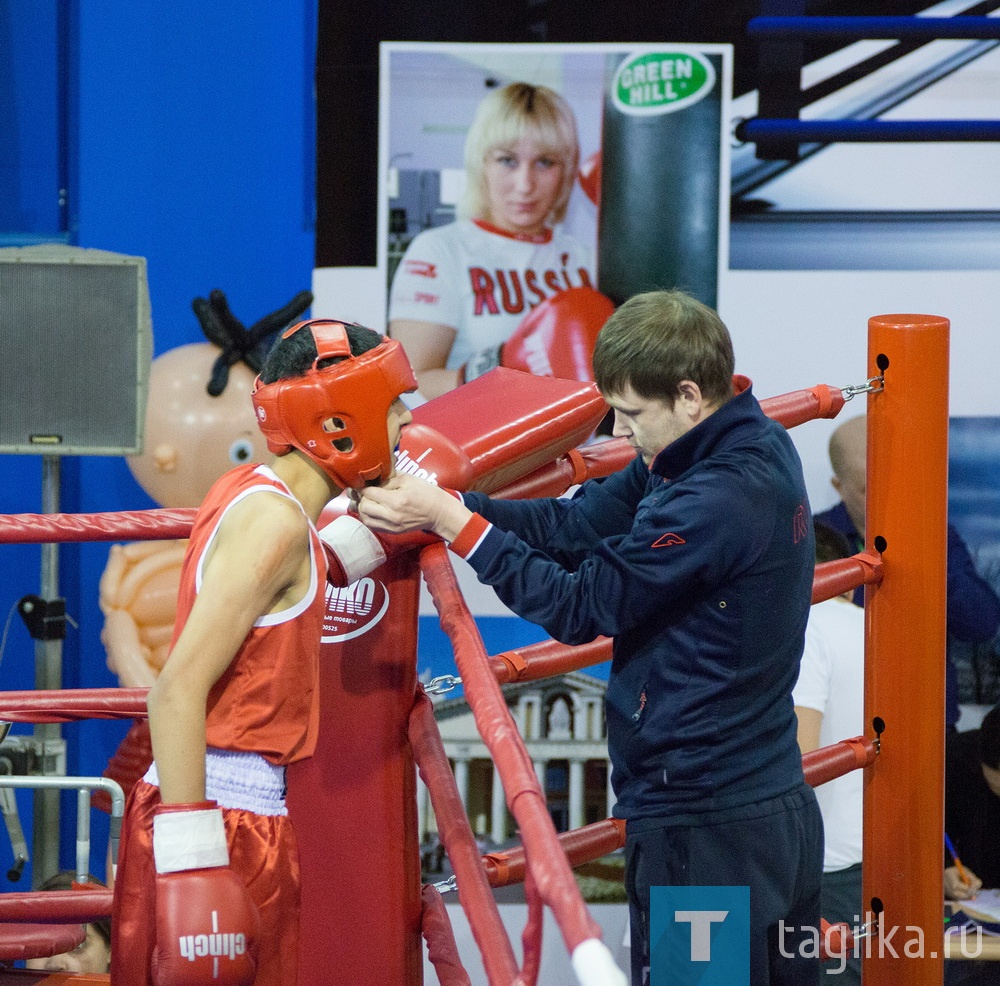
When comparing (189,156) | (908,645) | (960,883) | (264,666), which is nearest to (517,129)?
(189,156)

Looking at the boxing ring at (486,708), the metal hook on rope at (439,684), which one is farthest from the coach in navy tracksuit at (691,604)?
the metal hook on rope at (439,684)

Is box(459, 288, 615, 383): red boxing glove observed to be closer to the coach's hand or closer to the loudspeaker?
the loudspeaker

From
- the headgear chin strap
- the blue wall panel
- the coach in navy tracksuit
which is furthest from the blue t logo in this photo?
the blue wall panel

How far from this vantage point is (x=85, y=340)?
343 centimetres

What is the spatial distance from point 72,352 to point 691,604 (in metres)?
2.35

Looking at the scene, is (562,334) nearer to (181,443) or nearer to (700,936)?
(181,443)

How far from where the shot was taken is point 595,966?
1.01m

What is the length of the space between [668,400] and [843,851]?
6.16ft

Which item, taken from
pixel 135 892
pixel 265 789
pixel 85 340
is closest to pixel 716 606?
pixel 265 789

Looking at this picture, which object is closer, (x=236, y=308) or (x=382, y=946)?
(x=382, y=946)

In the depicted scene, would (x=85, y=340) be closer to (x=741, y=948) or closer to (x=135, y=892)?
(x=135, y=892)

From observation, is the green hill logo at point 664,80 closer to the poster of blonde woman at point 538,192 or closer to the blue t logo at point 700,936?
the poster of blonde woman at point 538,192

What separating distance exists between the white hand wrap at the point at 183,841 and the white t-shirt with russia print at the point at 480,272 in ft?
8.81

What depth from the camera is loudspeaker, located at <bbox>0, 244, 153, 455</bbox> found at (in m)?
3.42
